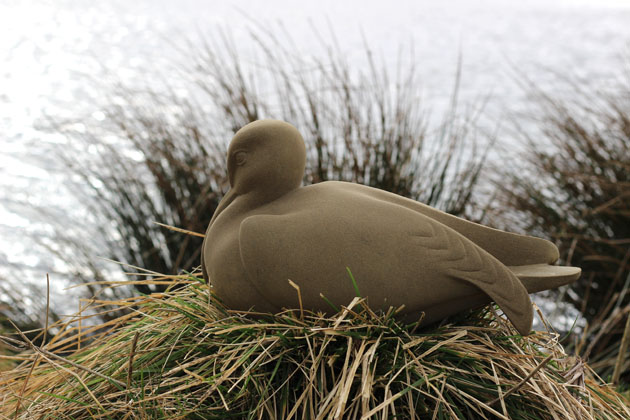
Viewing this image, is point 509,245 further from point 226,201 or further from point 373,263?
point 226,201

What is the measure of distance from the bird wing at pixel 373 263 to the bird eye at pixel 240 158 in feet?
0.34

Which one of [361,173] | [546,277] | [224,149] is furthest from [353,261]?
[224,149]

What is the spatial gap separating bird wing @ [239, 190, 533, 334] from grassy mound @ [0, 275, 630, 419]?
4 cm

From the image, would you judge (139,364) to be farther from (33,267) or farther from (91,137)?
(33,267)

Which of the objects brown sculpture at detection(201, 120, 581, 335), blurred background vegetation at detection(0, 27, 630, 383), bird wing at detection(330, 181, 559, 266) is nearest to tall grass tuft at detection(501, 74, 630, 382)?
blurred background vegetation at detection(0, 27, 630, 383)

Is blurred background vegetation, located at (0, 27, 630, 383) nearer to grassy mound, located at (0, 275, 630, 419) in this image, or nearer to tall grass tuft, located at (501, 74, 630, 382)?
tall grass tuft, located at (501, 74, 630, 382)

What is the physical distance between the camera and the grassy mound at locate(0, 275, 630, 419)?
0.77 meters

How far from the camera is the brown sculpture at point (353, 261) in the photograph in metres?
0.81

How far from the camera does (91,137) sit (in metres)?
1.89

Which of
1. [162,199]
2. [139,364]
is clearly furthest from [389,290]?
[162,199]

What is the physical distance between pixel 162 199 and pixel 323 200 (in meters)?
0.95

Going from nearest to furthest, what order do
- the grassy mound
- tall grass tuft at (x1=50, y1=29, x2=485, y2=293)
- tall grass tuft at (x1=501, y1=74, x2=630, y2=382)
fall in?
the grassy mound, tall grass tuft at (x1=50, y1=29, x2=485, y2=293), tall grass tuft at (x1=501, y1=74, x2=630, y2=382)

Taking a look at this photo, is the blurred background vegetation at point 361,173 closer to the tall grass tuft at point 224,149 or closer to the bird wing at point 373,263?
the tall grass tuft at point 224,149

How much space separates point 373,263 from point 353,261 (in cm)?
3
